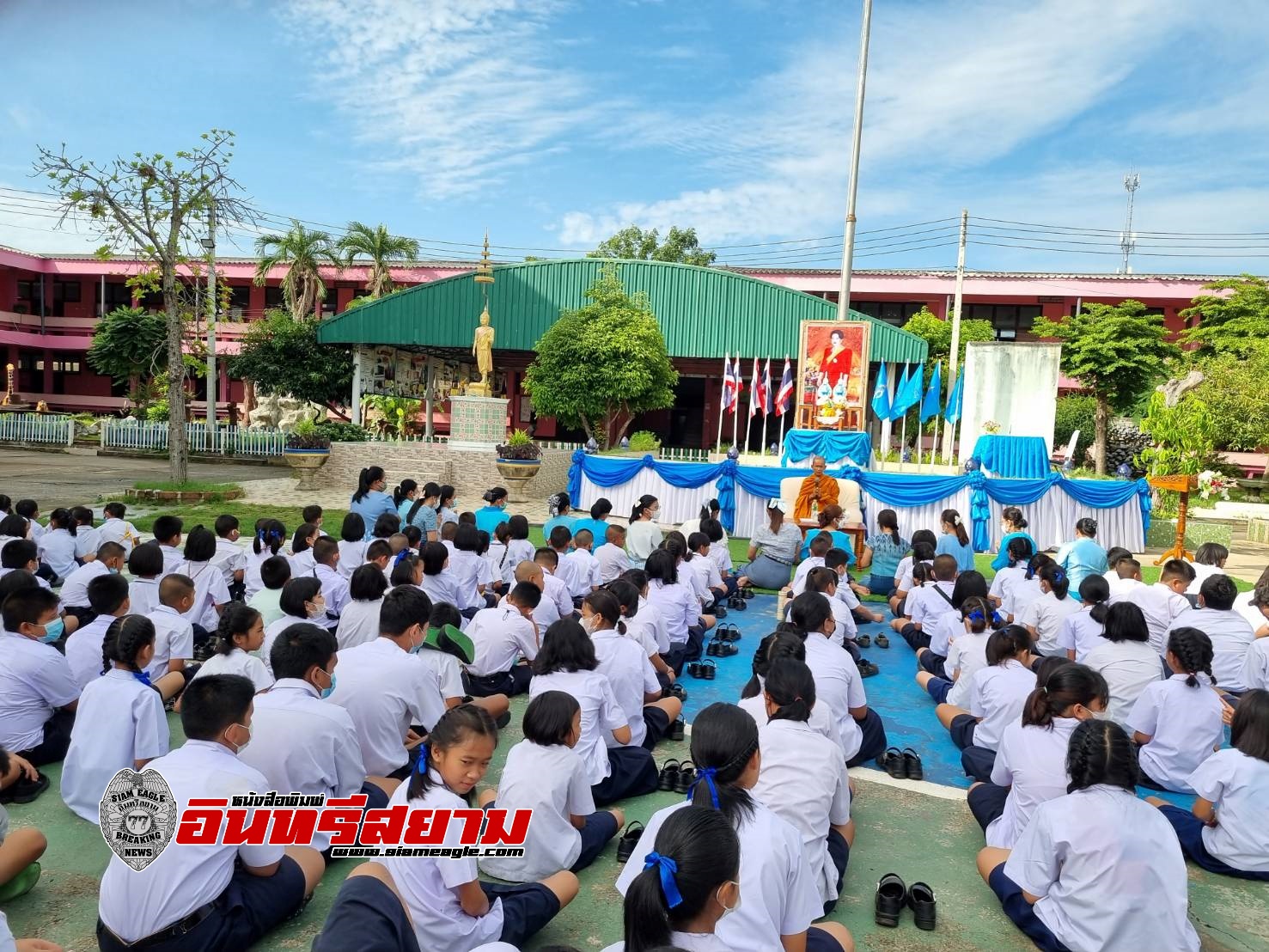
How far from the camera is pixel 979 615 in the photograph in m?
5.29

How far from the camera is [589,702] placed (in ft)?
13.1

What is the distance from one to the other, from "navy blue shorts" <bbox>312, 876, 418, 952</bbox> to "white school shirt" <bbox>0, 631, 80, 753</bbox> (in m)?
2.75

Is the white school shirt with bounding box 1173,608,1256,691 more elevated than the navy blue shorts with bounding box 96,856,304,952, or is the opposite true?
the white school shirt with bounding box 1173,608,1256,691

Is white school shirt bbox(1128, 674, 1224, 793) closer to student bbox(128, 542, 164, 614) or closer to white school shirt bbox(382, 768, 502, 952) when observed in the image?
white school shirt bbox(382, 768, 502, 952)

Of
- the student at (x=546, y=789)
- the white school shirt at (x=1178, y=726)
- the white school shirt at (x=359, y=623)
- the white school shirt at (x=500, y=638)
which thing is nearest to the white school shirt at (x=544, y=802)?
the student at (x=546, y=789)

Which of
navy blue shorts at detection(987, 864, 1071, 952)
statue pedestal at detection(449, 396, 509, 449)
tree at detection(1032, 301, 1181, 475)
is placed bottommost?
navy blue shorts at detection(987, 864, 1071, 952)

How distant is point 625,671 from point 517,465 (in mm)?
12503

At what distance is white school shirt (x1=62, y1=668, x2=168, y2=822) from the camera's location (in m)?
3.58

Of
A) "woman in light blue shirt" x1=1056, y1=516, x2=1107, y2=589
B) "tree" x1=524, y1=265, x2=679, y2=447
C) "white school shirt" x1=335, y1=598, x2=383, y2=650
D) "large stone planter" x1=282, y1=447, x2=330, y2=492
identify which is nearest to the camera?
"white school shirt" x1=335, y1=598, x2=383, y2=650

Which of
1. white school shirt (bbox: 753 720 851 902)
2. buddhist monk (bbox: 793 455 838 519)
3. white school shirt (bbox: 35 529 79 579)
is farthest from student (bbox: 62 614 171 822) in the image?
buddhist monk (bbox: 793 455 838 519)

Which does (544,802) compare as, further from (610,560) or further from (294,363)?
(294,363)

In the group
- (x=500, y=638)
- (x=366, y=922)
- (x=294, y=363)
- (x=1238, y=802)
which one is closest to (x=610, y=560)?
(x=500, y=638)

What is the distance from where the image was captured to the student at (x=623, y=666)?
4.46 metres

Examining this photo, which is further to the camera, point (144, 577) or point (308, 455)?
point (308, 455)
